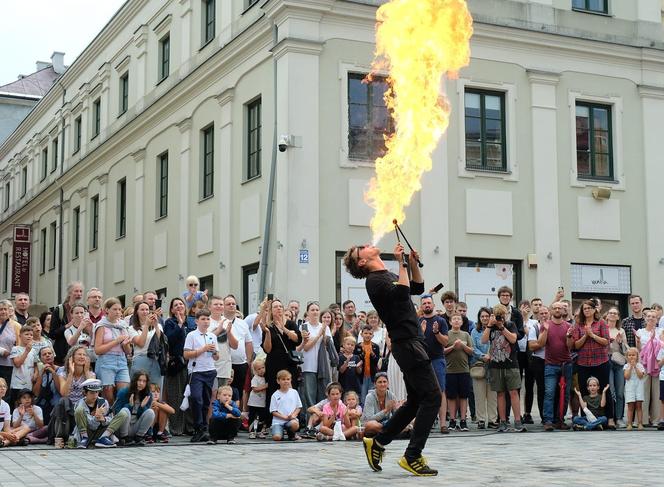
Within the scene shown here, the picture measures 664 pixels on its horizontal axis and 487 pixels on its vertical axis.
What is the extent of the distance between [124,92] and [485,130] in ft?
50.9

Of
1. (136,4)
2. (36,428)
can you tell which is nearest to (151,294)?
(36,428)

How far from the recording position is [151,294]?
560 inches

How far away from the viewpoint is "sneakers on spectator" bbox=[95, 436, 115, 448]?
12.0 meters

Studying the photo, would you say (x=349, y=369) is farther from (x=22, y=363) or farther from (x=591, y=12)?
Result: (x=591, y=12)

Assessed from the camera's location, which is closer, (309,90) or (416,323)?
(416,323)

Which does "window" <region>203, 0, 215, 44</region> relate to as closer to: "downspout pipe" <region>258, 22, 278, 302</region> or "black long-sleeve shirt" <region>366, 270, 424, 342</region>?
"downspout pipe" <region>258, 22, 278, 302</region>

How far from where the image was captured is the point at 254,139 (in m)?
23.0

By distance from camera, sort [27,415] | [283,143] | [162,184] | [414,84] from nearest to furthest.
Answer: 1. [414,84]
2. [27,415]
3. [283,143]
4. [162,184]

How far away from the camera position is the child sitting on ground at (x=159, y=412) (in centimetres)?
1265

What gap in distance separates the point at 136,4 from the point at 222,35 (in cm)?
834

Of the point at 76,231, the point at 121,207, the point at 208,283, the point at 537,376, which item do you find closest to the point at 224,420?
the point at 537,376

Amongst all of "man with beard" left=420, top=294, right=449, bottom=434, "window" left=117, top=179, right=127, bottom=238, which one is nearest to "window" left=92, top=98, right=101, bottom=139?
"window" left=117, top=179, right=127, bottom=238

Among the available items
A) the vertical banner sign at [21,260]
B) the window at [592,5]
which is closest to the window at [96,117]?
the vertical banner sign at [21,260]

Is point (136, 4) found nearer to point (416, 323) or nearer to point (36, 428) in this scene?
point (36, 428)
